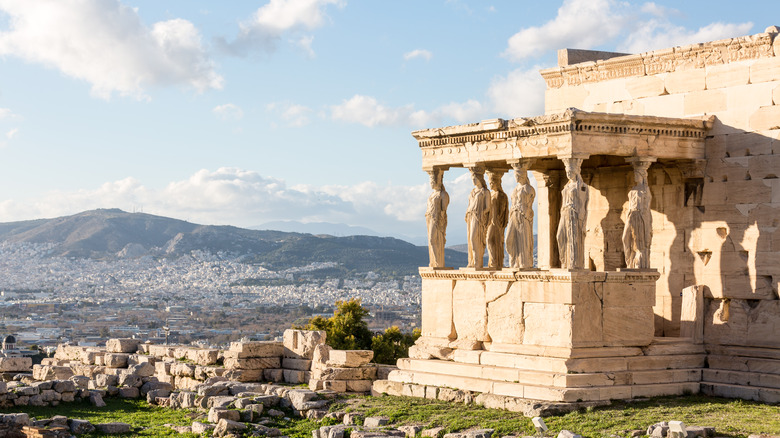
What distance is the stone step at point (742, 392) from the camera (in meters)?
17.9

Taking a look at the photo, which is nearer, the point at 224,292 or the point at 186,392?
the point at 186,392

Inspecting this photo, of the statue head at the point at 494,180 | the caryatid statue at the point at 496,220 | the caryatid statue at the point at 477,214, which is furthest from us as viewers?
the statue head at the point at 494,180

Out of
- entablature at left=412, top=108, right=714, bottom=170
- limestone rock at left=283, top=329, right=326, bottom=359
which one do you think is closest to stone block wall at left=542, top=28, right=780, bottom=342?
entablature at left=412, top=108, right=714, bottom=170

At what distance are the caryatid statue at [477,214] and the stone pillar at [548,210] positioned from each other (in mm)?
2161

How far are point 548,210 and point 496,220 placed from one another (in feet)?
5.74

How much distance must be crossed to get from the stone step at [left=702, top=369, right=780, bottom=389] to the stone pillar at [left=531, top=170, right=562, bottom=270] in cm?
433

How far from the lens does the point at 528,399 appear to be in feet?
59.3

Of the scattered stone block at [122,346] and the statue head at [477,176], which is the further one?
the scattered stone block at [122,346]

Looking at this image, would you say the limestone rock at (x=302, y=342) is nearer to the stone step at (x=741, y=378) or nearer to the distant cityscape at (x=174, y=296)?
the stone step at (x=741, y=378)

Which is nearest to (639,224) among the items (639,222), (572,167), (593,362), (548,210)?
(639,222)

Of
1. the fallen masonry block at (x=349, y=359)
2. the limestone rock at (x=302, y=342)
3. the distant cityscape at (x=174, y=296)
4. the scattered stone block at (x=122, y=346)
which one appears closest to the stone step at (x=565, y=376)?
the fallen masonry block at (x=349, y=359)

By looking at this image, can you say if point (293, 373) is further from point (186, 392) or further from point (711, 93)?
point (711, 93)

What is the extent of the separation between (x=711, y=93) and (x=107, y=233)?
15574cm

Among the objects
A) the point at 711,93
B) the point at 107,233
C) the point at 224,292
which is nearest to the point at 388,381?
the point at 711,93
